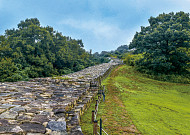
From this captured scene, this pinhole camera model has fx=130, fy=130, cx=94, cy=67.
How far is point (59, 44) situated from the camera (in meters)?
23.4

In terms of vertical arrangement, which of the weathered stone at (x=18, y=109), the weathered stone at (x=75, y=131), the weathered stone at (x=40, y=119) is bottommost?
the weathered stone at (x=75, y=131)

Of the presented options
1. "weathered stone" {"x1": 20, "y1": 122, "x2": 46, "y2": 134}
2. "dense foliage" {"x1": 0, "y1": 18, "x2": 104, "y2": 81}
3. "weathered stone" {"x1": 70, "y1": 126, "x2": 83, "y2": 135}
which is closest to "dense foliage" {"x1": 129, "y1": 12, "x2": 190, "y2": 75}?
"dense foliage" {"x1": 0, "y1": 18, "x2": 104, "y2": 81}

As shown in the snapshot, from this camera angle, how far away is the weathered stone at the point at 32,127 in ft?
7.89

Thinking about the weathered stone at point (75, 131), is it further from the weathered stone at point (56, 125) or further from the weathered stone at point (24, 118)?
the weathered stone at point (24, 118)

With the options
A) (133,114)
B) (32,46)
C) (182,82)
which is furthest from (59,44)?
(133,114)

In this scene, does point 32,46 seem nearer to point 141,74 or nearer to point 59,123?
point 141,74

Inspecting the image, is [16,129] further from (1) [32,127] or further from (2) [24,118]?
(2) [24,118]

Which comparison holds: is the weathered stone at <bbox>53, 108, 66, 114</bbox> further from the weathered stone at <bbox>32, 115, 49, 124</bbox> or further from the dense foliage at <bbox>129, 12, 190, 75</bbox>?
the dense foliage at <bbox>129, 12, 190, 75</bbox>

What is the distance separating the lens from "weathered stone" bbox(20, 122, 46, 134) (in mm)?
2406

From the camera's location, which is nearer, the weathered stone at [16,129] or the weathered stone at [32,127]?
the weathered stone at [16,129]

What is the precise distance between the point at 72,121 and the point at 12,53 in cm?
1518

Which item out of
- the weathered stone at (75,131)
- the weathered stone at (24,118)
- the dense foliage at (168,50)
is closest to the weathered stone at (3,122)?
the weathered stone at (24,118)

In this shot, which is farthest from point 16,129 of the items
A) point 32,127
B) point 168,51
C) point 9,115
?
point 168,51

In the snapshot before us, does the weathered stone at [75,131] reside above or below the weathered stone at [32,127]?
below
